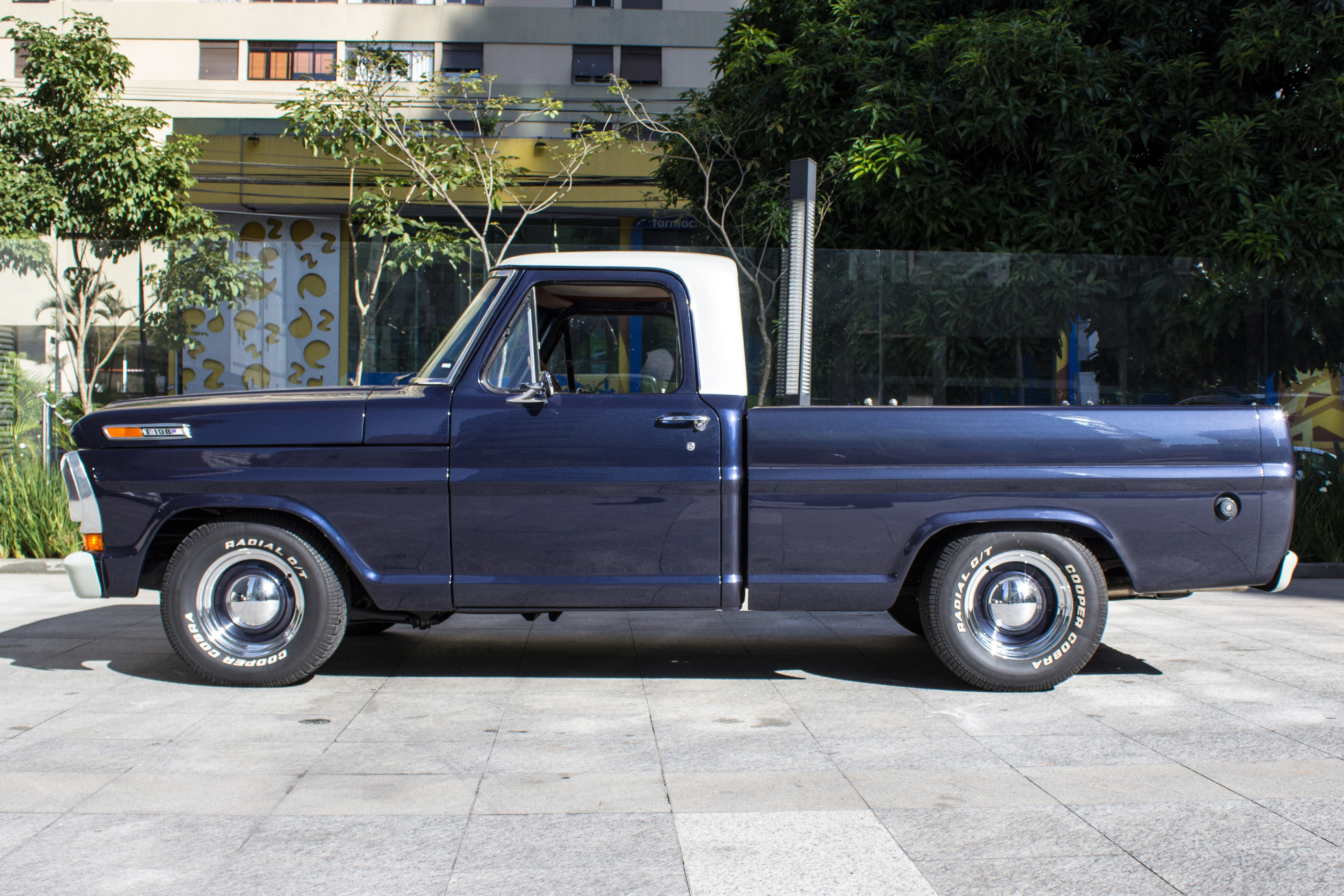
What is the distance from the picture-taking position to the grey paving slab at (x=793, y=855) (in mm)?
3072

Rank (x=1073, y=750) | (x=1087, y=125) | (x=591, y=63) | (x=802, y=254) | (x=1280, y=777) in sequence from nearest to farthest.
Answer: (x=1280, y=777)
(x=1073, y=750)
(x=802, y=254)
(x=1087, y=125)
(x=591, y=63)

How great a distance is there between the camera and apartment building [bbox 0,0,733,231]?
1056 inches

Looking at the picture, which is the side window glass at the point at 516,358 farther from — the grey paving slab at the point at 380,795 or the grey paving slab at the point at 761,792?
the grey paving slab at the point at 761,792

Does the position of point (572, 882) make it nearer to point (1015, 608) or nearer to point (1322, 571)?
point (1015, 608)

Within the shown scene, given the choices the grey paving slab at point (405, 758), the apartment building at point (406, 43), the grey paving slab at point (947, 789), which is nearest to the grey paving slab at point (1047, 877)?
the grey paving slab at point (947, 789)

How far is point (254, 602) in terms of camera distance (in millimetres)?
5238

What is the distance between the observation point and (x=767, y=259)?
11719 mm

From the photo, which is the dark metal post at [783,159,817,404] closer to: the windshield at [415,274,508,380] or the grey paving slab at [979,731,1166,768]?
the windshield at [415,274,508,380]

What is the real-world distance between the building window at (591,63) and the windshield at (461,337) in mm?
22992

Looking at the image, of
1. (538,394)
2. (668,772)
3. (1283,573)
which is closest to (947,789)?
(668,772)

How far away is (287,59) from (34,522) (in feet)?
67.2

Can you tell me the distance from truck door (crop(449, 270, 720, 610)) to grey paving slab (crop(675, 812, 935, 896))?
1.65 meters

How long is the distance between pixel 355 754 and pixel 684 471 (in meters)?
1.86

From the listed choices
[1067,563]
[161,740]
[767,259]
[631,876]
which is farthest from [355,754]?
[767,259]
